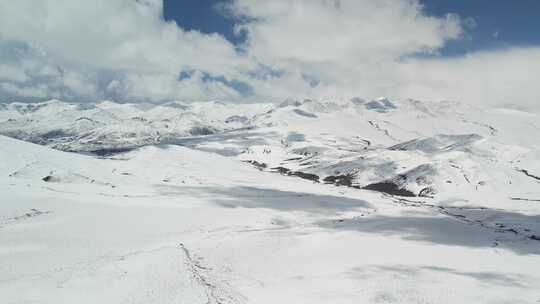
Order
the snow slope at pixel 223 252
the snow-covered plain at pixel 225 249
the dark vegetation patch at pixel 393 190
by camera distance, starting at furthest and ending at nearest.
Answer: the dark vegetation patch at pixel 393 190, the snow-covered plain at pixel 225 249, the snow slope at pixel 223 252

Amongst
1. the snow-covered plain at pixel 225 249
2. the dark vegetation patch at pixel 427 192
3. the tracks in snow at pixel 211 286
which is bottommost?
the tracks in snow at pixel 211 286

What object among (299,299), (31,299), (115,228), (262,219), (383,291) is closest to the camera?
(31,299)

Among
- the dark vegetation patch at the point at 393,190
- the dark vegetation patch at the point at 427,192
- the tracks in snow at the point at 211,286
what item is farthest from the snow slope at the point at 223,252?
the dark vegetation patch at the point at 393,190

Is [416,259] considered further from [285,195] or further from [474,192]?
[474,192]

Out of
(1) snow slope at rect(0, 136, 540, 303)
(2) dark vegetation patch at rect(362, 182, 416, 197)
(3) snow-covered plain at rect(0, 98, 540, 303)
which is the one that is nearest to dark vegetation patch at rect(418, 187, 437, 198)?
(2) dark vegetation patch at rect(362, 182, 416, 197)

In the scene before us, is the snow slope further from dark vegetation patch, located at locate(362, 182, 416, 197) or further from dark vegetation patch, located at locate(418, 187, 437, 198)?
dark vegetation patch, located at locate(362, 182, 416, 197)

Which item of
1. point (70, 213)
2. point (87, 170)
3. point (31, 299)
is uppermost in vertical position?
point (87, 170)

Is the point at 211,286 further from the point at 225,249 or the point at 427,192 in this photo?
the point at 427,192

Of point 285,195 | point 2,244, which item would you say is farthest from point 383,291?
point 285,195

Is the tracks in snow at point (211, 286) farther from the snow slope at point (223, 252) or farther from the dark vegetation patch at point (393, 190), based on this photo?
the dark vegetation patch at point (393, 190)

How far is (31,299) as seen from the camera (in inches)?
1331

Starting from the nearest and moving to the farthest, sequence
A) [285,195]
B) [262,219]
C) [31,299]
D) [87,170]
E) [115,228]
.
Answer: [31,299] → [115,228] → [262,219] → [87,170] → [285,195]

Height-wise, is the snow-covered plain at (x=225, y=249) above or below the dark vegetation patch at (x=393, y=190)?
below

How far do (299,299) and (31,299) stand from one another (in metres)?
23.3
